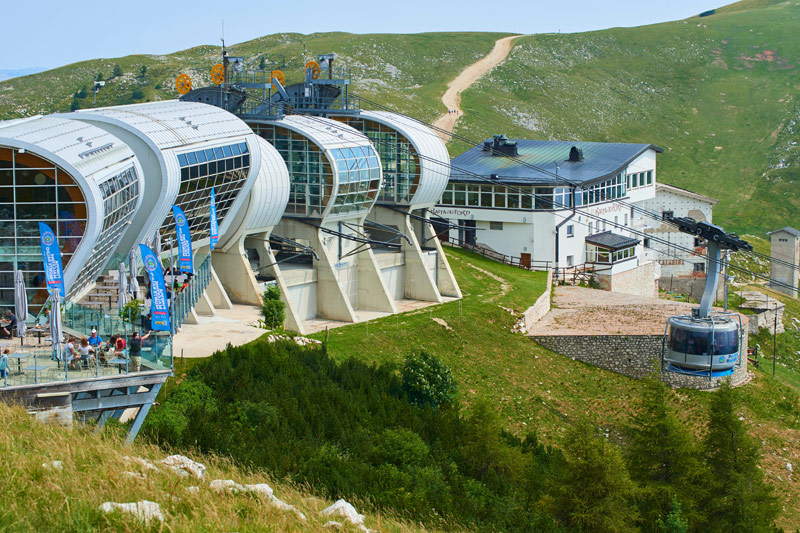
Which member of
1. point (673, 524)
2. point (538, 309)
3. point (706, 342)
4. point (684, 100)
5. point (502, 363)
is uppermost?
point (684, 100)

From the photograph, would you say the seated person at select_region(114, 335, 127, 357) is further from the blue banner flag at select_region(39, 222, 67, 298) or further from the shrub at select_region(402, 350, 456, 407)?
the shrub at select_region(402, 350, 456, 407)

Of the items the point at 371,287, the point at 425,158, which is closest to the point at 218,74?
the point at 425,158

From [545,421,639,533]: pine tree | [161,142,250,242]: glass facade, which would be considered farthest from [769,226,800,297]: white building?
[545,421,639,533]: pine tree

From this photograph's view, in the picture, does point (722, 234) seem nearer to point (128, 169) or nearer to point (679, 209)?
point (128, 169)

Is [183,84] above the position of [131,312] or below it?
above

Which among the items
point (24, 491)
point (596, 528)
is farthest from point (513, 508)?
point (24, 491)

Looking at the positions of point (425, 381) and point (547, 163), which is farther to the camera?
point (547, 163)

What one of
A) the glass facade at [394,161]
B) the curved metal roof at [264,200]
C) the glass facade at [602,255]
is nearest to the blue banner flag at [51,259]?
the curved metal roof at [264,200]

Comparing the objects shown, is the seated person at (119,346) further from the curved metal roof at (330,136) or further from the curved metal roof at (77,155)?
the curved metal roof at (330,136)

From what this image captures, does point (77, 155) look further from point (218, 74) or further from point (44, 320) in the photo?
point (218, 74)
